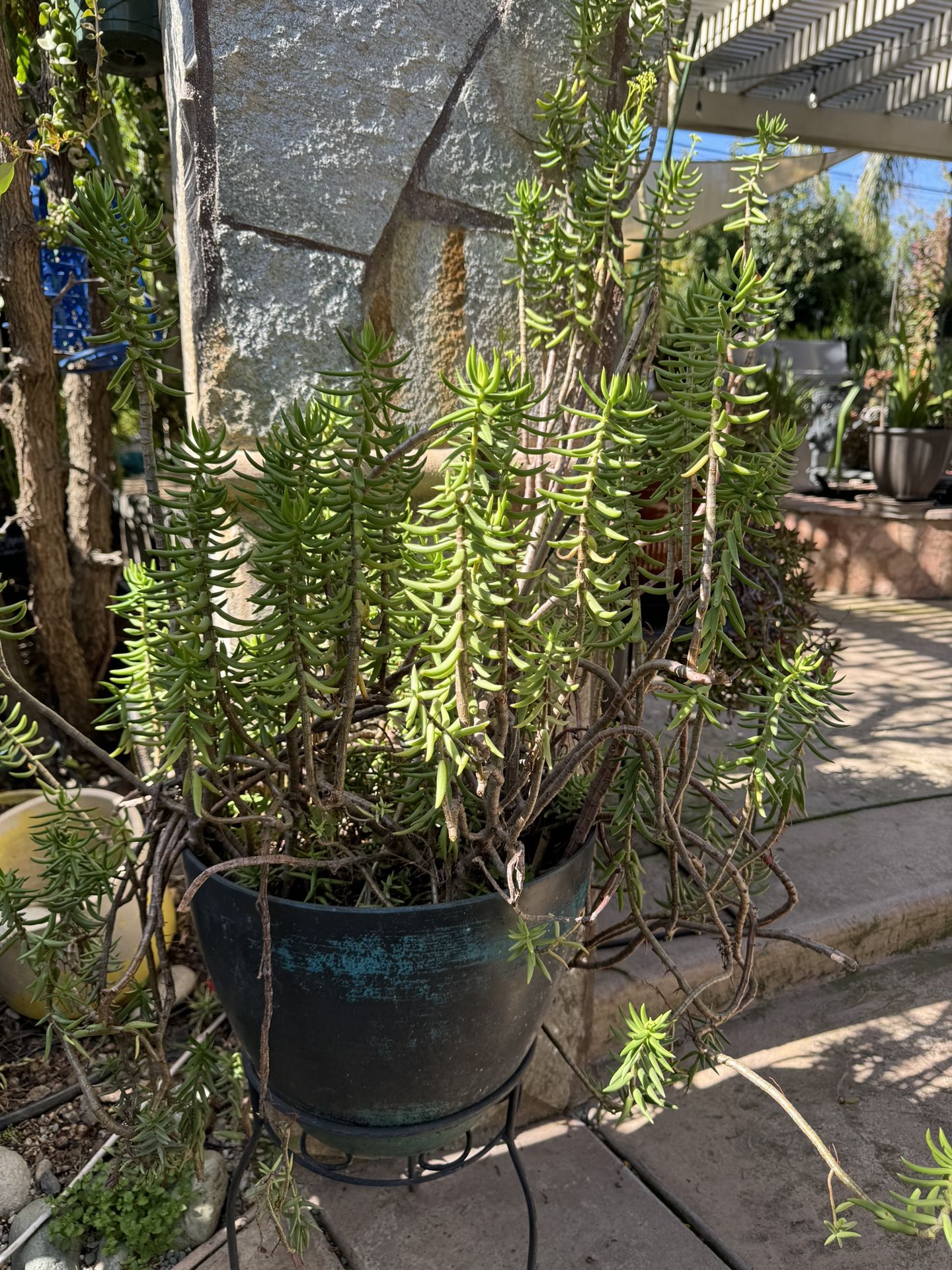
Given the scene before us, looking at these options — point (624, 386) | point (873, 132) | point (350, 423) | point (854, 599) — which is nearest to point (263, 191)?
point (350, 423)

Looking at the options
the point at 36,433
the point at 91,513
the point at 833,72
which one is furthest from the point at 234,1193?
the point at 833,72

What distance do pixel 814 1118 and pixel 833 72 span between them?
849 centimetres

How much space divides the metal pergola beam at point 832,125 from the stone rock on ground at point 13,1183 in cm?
821

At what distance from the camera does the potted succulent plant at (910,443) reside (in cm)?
518

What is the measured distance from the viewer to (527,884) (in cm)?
96

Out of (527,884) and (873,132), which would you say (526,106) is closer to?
(527,884)

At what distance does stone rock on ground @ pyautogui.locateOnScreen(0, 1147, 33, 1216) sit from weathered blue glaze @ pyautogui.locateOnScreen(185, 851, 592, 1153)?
719mm

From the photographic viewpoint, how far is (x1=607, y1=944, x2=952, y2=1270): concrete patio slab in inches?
57.5

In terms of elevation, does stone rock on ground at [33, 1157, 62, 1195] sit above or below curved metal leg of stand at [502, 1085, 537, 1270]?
below

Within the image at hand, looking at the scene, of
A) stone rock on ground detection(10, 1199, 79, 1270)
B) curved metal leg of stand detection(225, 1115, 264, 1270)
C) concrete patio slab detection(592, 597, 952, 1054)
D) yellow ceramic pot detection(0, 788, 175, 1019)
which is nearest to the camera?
curved metal leg of stand detection(225, 1115, 264, 1270)

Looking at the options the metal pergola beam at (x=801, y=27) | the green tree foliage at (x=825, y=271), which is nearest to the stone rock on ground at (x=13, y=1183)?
the metal pergola beam at (x=801, y=27)

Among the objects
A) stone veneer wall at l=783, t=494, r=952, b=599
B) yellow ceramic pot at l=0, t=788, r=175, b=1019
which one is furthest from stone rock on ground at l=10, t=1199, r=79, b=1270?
stone veneer wall at l=783, t=494, r=952, b=599

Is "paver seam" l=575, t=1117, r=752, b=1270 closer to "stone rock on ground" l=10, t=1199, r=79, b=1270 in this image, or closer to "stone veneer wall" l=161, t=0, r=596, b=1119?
"stone rock on ground" l=10, t=1199, r=79, b=1270

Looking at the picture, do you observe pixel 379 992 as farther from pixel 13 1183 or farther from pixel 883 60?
pixel 883 60
